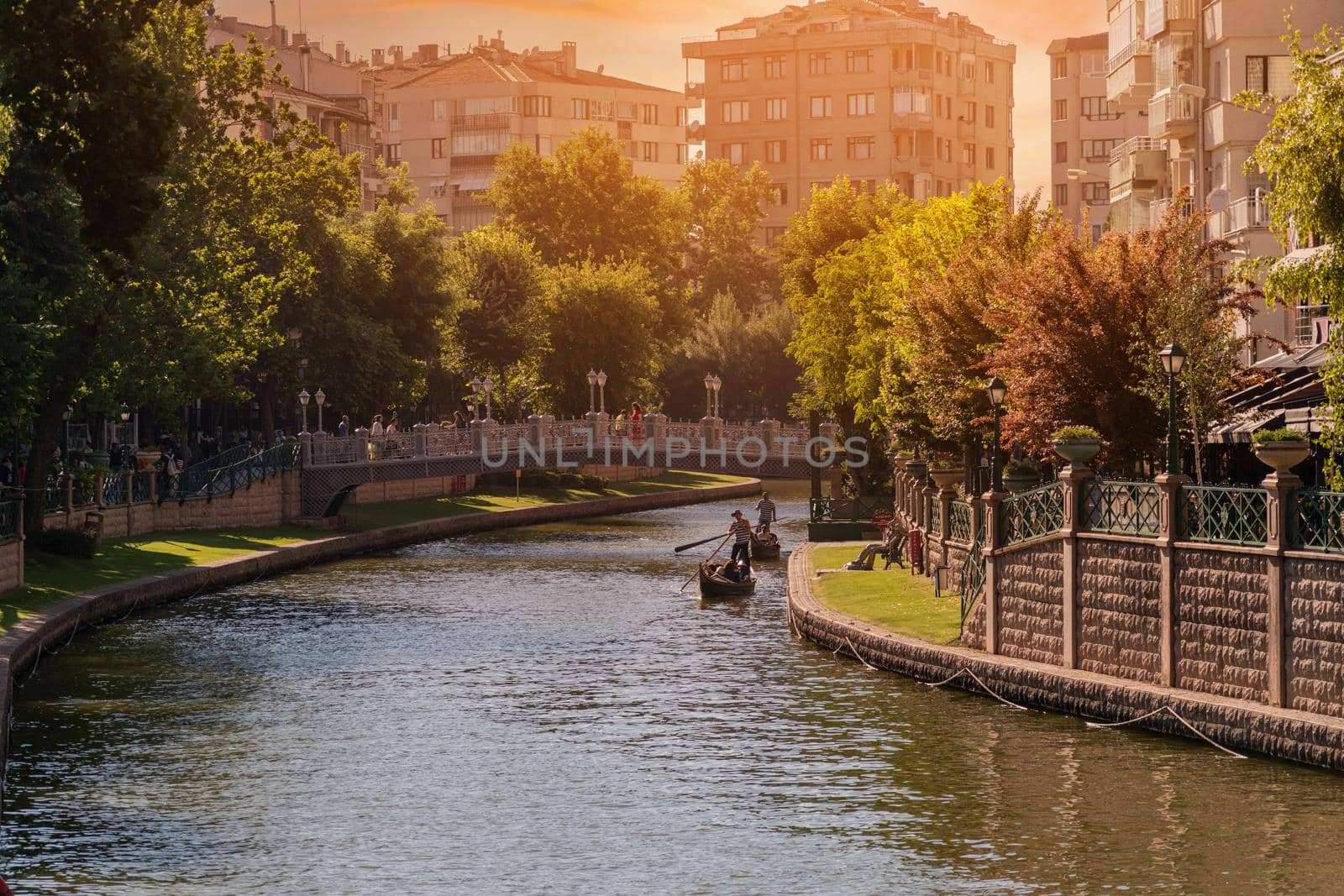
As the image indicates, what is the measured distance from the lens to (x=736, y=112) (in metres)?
154

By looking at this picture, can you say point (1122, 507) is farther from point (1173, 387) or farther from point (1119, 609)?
point (1173, 387)

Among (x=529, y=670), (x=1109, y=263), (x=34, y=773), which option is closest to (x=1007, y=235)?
(x=1109, y=263)

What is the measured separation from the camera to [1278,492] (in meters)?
26.0

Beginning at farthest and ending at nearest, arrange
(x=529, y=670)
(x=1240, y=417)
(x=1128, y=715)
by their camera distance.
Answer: (x=1240, y=417) < (x=529, y=670) < (x=1128, y=715)

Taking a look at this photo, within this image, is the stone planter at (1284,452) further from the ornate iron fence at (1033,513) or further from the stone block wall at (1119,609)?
the ornate iron fence at (1033,513)

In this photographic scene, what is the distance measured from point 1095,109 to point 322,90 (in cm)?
4599

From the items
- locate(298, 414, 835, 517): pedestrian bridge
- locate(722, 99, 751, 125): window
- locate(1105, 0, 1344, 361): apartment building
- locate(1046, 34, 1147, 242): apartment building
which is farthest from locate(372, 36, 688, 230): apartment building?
locate(1105, 0, 1344, 361): apartment building

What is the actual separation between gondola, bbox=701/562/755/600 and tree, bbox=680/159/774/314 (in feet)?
271

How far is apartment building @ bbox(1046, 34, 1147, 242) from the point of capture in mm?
123188

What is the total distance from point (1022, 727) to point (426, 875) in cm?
1049

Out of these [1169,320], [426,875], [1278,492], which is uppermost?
[1169,320]

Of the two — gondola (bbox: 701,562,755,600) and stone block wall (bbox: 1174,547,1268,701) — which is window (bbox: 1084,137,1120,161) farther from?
stone block wall (bbox: 1174,547,1268,701)

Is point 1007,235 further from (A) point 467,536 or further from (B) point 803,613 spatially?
(A) point 467,536

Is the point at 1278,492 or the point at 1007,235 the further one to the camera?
the point at 1007,235
